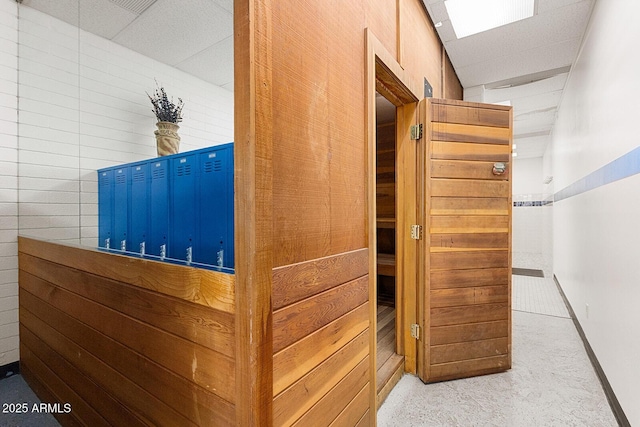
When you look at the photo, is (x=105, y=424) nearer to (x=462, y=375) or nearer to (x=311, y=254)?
(x=311, y=254)

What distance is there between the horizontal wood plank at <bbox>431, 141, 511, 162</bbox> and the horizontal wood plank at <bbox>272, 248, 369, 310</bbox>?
3.93ft

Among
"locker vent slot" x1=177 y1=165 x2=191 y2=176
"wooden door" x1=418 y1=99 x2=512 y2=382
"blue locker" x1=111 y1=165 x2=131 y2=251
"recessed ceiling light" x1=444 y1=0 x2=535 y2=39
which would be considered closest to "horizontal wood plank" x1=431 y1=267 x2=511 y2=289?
"wooden door" x1=418 y1=99 x2=512 y2=382

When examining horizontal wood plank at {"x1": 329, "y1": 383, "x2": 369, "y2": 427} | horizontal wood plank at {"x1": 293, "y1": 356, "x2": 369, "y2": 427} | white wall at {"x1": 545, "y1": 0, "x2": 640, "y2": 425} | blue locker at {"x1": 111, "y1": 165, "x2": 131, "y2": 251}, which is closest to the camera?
horizontal wood plank at {"x1": 293, "y1": 356, "x2": 369, "y2": 427}

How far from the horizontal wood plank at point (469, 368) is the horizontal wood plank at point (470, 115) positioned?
6.07ft

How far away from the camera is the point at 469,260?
2.31 metres

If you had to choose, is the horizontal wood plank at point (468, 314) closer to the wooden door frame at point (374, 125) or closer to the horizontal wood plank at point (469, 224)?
the wooden door frame at point (374, 125)

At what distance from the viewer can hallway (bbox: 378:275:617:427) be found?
1869 mm

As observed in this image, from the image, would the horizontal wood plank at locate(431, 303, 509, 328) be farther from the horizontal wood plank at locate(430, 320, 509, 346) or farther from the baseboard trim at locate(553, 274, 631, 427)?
the baseboard trim at locate(553, 274, 631, 427)

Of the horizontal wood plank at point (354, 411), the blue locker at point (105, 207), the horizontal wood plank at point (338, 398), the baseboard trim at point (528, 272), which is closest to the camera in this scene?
the horizontal wood plank at point (338, 398)

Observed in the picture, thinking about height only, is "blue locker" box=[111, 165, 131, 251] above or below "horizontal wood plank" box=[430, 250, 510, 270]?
above

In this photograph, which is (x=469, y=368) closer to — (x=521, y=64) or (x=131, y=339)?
(x=131, y=339)

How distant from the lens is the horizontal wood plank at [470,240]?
7.43 ft

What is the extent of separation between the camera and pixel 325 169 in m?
1.24

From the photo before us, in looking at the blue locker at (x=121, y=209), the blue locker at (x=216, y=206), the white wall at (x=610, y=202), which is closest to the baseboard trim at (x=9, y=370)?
the blue locker at (x=121, y=209)
